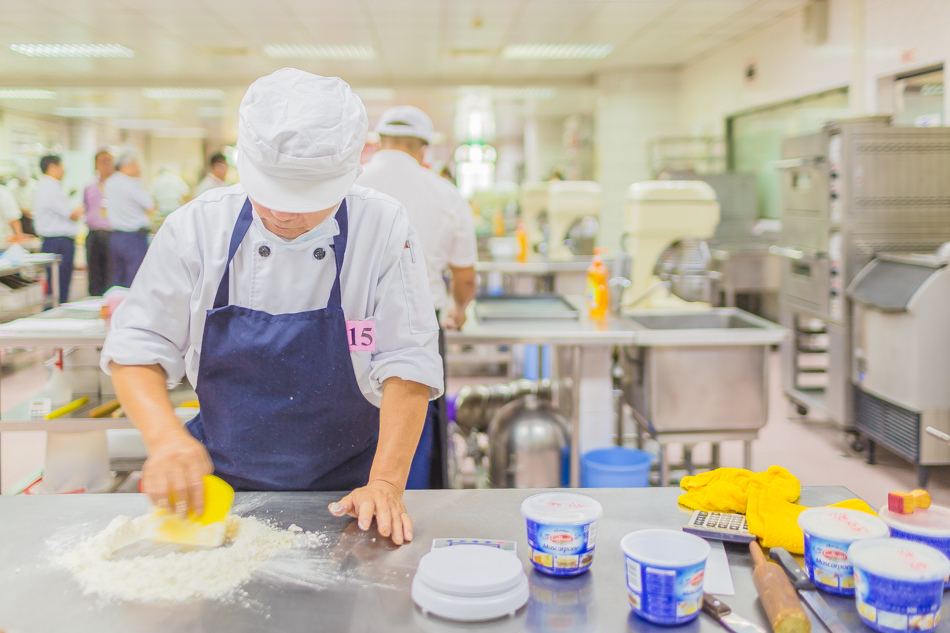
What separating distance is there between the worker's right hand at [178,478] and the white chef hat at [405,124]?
2.00 meters

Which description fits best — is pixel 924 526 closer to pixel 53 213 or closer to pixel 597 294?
pixel 597 294

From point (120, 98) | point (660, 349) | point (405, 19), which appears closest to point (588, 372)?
point (660, 349)

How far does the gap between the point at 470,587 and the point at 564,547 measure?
18 cm

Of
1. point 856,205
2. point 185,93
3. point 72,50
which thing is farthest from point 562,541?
point 185,93

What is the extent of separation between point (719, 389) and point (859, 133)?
6.47 feet

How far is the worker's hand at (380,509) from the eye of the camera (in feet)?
4.12

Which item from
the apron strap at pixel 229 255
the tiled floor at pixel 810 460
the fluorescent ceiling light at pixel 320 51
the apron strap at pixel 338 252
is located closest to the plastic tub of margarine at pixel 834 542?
the apron strap at pixel 338 252

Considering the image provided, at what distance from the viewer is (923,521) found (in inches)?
46.4

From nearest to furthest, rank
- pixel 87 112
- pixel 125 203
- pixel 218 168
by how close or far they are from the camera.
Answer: pixel 218 168
pixel 125 203
pixel 87 112

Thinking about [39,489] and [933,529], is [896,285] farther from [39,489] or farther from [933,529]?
[39,489]

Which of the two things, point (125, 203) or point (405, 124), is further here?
point (125, 203)

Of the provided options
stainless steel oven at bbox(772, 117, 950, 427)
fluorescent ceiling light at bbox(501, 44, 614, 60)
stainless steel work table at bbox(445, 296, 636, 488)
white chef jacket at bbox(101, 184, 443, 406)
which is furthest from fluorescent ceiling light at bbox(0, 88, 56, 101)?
white chef jacket at bbox(101, 184, 443, 406)

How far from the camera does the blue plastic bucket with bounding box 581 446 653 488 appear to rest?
2941mm

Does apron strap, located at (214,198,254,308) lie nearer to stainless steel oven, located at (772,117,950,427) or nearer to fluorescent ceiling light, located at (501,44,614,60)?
stainless steel oven, located at (772,117,950,427)
